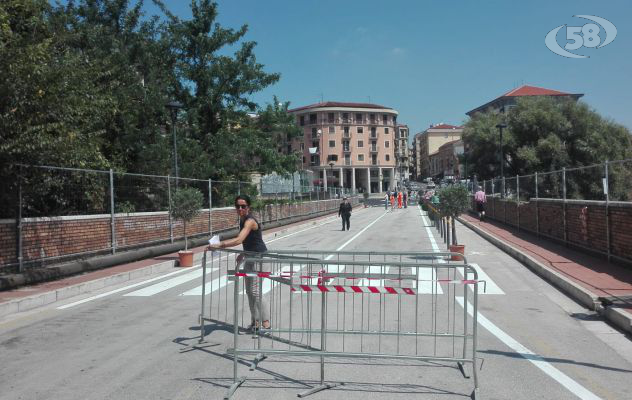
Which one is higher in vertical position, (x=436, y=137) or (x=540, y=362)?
(x=436, y=137)

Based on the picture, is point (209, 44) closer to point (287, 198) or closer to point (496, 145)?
point (287, 198)

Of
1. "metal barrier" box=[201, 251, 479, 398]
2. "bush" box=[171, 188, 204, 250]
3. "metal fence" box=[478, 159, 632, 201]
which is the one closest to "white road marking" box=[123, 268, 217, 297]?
"bush" box=[171, 188, 204, 250]

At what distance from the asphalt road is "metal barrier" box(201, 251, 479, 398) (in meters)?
0.11

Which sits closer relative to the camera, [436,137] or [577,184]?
[577,184]

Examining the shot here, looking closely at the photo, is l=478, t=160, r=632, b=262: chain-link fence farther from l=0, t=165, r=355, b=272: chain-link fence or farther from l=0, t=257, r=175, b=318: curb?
l=0, t=165, r=355, b=272: chain-link fence

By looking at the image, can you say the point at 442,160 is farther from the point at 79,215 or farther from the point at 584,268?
the point at 79,215

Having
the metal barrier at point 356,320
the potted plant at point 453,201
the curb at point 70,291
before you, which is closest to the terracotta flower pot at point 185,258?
the curb at point 70,291

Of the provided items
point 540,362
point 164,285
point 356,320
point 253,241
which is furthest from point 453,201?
point 540,362

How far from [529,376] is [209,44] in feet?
86.9

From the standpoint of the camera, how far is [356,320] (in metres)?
7.84

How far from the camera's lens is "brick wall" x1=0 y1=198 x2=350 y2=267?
1130 cm

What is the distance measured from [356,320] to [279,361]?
2.04 meters

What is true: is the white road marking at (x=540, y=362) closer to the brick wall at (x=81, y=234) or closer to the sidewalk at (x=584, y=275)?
the sidewalk at (x=584, y=275)

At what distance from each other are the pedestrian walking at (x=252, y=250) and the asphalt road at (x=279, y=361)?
287mm
